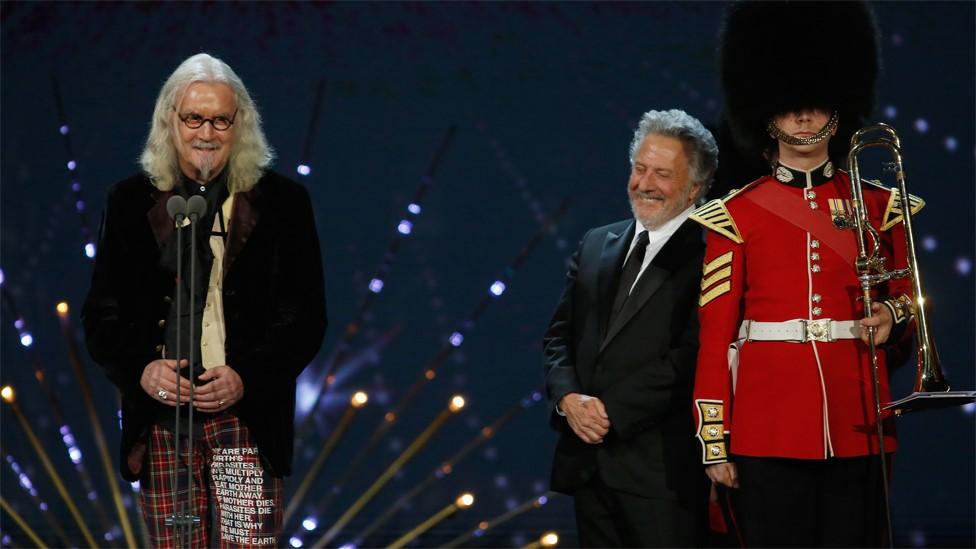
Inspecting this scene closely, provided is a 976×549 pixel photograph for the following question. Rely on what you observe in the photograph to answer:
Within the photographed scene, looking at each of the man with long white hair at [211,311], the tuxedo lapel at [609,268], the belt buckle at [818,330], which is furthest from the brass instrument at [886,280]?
the man with long white hair at [211,311]

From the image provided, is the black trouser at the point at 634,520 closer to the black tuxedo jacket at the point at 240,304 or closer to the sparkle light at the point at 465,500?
the black tuxedo jacket at the point at 240,304

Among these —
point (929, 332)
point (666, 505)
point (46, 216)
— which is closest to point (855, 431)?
point (929, 332)

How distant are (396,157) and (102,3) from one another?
1.44m

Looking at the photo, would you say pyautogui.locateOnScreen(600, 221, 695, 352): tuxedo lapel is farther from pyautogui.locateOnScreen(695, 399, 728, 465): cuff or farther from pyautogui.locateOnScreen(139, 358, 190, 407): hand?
pyautogui.locateOnScreen(139, 358, 190, 407): hand

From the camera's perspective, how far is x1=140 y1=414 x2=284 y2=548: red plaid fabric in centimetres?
308

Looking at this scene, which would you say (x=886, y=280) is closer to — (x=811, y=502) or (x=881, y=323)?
(x=881, y=323)

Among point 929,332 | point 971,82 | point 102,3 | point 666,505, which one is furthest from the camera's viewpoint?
point 102,3

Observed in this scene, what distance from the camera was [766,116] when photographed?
3391 millimetres

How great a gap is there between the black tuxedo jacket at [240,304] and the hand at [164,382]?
0.13ft

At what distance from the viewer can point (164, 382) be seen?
3.06 meters

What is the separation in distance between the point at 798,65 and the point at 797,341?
2.54 feet

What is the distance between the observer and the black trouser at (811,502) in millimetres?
3039

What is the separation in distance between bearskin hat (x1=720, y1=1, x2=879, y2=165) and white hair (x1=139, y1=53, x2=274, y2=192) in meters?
1.30

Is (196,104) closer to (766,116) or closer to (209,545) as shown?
(209,545)
